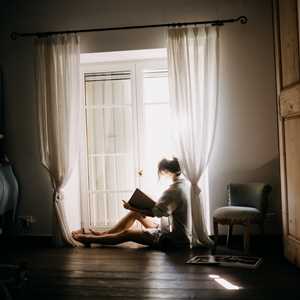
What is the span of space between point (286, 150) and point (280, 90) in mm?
495

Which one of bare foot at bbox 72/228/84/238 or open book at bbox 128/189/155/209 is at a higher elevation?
open book at bbox 128/189/155/209

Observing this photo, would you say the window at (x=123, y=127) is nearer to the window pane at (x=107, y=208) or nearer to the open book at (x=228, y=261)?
the window pane at (x=107, y=208)

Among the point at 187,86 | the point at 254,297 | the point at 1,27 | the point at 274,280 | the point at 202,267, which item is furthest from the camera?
the point at 1,27

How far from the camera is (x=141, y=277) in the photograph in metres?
3.38

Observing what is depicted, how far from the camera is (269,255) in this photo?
3.93m

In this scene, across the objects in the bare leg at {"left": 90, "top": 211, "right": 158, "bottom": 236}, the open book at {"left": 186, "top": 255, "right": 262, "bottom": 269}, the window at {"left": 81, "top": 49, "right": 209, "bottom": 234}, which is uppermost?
the window at {"left": 81, "top": 49, "right": 209, "bottom": 234}

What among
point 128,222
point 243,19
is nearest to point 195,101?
point 243,19

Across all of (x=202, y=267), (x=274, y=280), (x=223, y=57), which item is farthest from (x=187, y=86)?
(x=274, y=280)

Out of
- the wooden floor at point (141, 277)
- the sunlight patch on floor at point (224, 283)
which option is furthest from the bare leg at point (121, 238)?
the sunlight patch on floor at point (224, 283)

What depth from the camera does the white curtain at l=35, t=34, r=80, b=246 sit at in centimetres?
458

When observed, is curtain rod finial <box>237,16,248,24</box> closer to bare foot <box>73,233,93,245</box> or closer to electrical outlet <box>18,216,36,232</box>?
bare foot <box>73,233,93,245</box>

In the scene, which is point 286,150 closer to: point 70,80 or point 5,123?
point 70,80

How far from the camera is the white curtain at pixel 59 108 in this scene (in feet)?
15.0

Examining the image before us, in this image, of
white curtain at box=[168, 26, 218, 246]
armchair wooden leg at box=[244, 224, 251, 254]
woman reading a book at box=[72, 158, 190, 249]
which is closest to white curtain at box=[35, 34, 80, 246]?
woman reading a book at box=[72, 158, 190, 249]
